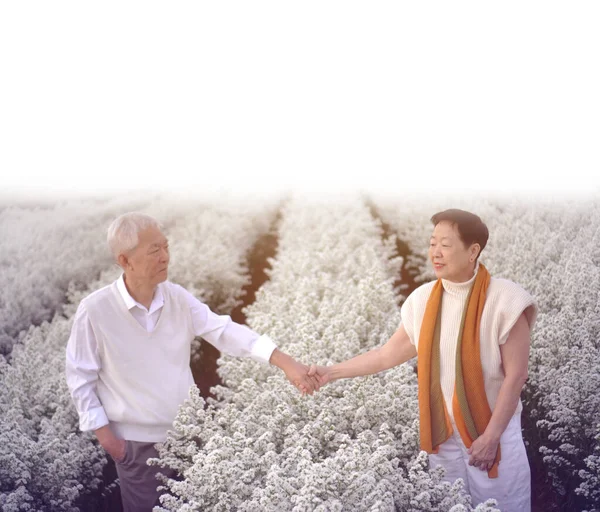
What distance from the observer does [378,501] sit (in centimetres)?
242

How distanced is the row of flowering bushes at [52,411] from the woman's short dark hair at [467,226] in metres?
2.37

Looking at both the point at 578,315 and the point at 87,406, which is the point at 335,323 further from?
the point at 87,406

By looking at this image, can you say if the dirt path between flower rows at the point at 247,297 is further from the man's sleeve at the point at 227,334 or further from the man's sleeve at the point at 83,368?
the man's sleeve at the point at 83,368

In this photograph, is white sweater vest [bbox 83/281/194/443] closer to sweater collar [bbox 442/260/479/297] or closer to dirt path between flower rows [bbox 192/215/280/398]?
sweater collar [bbox 442/260/479/297]

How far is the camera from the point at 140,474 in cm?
338

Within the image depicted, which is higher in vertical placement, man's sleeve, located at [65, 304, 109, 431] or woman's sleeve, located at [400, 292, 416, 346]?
woman's sleeve, located at [400, 292, 416, 346]

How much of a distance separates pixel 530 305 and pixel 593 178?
326 centimetres

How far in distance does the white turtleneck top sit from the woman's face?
8cm

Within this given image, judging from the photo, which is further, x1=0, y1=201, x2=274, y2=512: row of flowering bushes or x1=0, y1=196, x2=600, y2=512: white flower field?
x1=0, y1=201, x2=274, y2=512: row of flowering bushes

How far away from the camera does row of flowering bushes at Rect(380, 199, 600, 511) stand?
3.88 m

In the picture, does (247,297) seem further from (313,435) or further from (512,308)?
(512,308)

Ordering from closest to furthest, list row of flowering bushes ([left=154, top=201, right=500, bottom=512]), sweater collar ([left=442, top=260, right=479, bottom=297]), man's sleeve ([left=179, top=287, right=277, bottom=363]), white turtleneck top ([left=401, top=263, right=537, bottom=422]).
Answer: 1. row of flowering bushes ([left=154, top=201, right=500, bottom=512])
2. white turtleneck top ([left=401, top=263, right=537, bottom=422])
3. sweater collar ([left=442, top=260, right=479, bottom=297])
4. man's sleeve ([left=179, top=287, right=277, bottom=363])

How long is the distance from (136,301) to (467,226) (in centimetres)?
163

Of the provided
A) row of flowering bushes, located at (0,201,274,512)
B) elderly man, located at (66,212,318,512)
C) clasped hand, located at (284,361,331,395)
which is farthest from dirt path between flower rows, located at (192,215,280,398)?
elderly man, located at (66,212,318,512)
